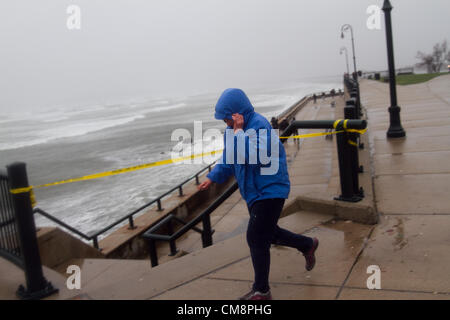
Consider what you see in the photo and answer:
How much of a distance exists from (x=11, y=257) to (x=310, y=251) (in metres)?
2.80

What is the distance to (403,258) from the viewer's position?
11.3 feet

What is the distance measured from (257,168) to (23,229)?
2111mm

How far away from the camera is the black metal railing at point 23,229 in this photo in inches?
134

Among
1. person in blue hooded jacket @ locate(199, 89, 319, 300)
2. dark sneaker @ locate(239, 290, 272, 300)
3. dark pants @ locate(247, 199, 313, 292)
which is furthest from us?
dark sneaker @ locate(239, 290, 272, 300)

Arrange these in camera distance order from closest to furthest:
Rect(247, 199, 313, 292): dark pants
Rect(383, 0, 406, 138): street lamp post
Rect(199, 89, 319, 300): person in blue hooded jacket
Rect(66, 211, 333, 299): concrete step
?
Rect(199, 89, 319, 300): person in blue hooded jacket < Rect(247, 199, 313, 292): dark pants < Rect(66, 211, 333, 299): concrete step < Rect(383, 0, 406, 138): street lamp post

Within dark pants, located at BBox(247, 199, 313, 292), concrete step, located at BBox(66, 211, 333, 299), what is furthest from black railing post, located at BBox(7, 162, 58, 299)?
dark pants, located at BBox(247, 199, 313, 292)

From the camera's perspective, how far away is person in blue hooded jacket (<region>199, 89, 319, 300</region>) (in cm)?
282

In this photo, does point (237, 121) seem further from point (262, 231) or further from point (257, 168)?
point (262, 231)

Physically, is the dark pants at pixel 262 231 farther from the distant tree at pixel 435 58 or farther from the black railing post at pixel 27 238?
the distant tree at pixel 435 58

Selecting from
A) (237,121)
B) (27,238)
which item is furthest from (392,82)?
(27,238)

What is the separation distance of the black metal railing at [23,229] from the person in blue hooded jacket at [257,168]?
5.87ft

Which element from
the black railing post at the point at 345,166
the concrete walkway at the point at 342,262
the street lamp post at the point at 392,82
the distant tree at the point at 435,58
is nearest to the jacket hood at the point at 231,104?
the concrete walkway at the point at 342,262

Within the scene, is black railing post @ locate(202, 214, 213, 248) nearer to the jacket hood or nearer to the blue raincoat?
the blue raincoat

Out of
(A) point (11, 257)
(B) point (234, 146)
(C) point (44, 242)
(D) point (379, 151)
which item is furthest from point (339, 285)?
(D) point (379, 151)
